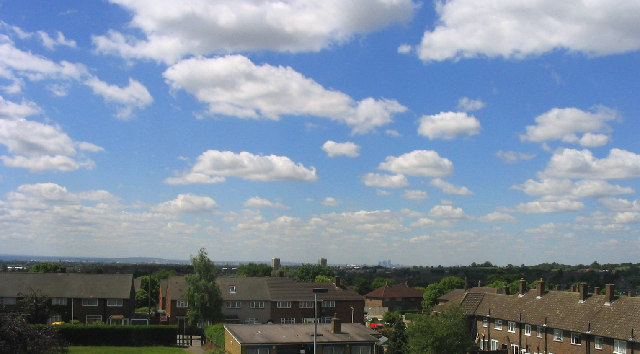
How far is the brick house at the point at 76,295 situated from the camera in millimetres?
71875

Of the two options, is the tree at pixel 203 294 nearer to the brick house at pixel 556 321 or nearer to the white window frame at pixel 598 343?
the brick house at pixel 556 321

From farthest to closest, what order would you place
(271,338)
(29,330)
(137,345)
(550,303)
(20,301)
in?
(20,301) → (137,345) → (550,303) → (271,338) → (29,330)

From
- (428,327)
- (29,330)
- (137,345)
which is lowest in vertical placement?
(137,345)

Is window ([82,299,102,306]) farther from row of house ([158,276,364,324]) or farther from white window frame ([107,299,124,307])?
row of house ([158,276,364,324])

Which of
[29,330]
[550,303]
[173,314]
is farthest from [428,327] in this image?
[173,314]

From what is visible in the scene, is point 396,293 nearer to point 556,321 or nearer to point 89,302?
point 89,302

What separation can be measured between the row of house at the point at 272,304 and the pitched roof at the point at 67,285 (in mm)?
6642

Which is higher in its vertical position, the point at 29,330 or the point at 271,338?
the point at 29,330

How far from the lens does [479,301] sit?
2483 inches

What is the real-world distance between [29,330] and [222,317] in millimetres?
52208

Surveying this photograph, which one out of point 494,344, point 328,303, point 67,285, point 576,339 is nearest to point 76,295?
point 67,285

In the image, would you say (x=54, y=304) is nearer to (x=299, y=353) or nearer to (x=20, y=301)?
(x=20, y=301)

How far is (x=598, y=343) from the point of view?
146ft

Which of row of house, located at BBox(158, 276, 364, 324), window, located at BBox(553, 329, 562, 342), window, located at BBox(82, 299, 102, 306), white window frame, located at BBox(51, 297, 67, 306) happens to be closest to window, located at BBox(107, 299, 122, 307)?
window, located at BBox(82, 299, 102, 306)
